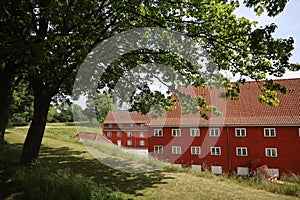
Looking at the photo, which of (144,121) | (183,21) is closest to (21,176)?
(183,21)

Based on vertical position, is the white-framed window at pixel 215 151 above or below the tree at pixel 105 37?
below

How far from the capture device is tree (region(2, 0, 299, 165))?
8.31 meters

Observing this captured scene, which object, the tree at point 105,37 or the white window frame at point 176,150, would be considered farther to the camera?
the white window frame at point 176,150

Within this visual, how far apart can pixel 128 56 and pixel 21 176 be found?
22.3ft

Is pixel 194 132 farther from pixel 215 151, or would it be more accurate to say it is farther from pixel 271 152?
pixel 271 152

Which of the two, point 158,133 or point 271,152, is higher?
point 158,133

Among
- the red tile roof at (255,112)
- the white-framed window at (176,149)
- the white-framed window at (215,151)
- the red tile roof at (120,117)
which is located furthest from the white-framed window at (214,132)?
the red tile roof at (120,117)

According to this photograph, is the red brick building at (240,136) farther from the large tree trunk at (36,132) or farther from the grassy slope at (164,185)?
the large tree trunk at (36,132)

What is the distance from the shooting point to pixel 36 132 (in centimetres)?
1053

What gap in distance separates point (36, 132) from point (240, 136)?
2827cm

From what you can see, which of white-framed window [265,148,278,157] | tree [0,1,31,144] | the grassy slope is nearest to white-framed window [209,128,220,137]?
white-framed window [265,148,278,157]

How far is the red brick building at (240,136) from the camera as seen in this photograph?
31172 millimetres

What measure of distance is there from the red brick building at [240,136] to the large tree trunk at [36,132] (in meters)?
20.4

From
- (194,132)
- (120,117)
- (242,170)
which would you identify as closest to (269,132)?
(242,170)
